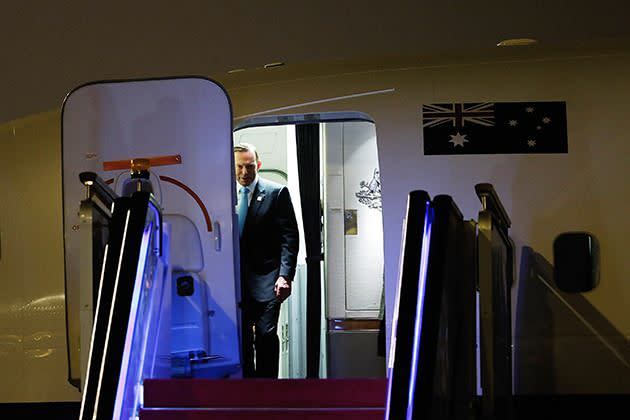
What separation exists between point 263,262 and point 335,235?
218 centimetres

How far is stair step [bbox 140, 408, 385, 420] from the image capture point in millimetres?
4254

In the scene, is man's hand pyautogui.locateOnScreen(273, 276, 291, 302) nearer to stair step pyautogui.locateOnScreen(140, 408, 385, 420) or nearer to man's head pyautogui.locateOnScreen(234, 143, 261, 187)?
man's head pyautogui.locateOnScreen(234, 143, 261, 187)

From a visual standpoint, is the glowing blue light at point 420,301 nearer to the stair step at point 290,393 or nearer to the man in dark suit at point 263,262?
the stair step at point 290,393

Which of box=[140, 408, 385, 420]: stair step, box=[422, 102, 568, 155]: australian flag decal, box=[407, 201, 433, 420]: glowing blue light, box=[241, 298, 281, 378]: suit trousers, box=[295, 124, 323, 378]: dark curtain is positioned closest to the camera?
box=[407, 201, 433, 420]: glowing blue light

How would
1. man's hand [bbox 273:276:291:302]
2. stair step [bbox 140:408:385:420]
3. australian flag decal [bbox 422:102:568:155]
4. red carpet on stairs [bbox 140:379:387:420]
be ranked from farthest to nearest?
man's hand [bbox 273:276:291:302], australian flag decal [bbox 422:102:568:155], red carpet on stairs [bbox 140:379:387:420], stair step [bbox 140:408:385:420]

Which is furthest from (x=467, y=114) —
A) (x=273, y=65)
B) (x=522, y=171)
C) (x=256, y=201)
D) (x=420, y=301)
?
(x=420, y=301)

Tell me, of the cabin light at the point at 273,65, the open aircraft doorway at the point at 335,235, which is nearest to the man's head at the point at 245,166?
the cabin light at the point at 273,65

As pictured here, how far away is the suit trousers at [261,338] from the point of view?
654 cm

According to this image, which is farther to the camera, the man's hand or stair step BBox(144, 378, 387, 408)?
the man's hand

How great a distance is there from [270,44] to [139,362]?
412cm

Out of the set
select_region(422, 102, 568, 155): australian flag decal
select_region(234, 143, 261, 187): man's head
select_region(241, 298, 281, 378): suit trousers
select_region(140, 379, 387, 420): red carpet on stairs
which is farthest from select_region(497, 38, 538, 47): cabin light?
select_region(140, 379, 387, 420): red carpet on stairs

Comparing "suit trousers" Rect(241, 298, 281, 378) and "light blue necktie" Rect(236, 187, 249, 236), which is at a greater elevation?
"light blue necktie" Rect(236, 187, 249, 236)

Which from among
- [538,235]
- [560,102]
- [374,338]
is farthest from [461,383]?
[374,338]

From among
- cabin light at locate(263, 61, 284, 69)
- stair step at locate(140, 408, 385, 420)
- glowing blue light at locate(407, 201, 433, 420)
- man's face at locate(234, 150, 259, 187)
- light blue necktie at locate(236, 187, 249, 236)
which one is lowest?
stair step at locate(140, 408, 385, 420)
